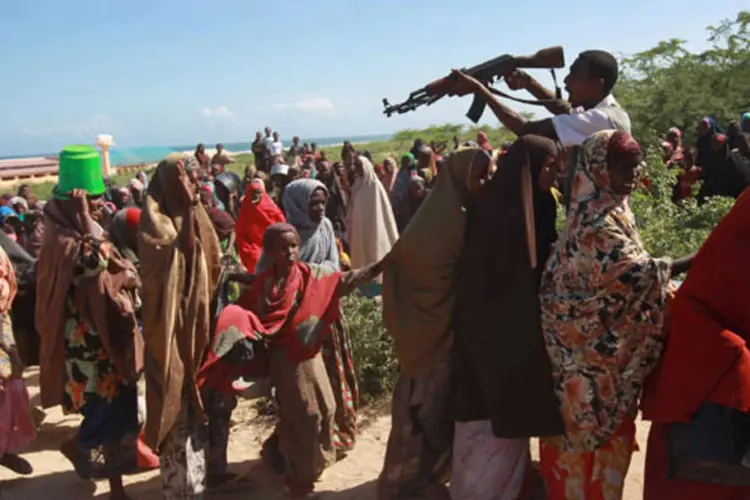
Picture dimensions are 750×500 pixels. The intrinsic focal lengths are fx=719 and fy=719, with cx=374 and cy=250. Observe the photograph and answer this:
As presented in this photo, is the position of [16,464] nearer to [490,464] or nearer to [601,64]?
[490,464]

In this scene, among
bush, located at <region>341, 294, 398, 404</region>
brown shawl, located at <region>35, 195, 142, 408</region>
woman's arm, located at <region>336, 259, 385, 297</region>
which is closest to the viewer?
woman's arm, located at <region>336, 259, 385, 297</region>

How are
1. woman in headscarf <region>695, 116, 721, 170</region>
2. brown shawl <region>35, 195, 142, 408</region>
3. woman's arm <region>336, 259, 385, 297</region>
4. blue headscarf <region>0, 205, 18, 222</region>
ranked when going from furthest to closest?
1. woman in headscarf <region>695, 116, 721, 170</region>
2. blue headscarf <region>0, 205, 18, 222</region>
3. brown shawl <region>35, 195, 142, 408</region>
4. woman's arm <region>336, 259, 385, 297</region>

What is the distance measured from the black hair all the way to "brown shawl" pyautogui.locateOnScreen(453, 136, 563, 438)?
2.36 ft

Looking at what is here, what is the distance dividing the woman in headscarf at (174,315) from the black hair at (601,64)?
2.35 metres

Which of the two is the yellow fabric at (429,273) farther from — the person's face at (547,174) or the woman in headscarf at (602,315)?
the woman in headscarf at (602,315)

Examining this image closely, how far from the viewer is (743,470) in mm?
2916

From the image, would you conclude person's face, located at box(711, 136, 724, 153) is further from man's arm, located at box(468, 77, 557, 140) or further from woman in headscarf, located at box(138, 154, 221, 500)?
woman in headscarf, located at box(138, 154, 221, 500)

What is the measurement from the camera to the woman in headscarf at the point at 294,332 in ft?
14.2

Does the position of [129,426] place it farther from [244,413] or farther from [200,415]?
[244,413]

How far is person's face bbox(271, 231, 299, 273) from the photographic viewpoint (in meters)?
4.30

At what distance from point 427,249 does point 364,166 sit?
539 centimetres

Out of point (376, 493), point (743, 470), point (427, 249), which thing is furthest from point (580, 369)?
point (376, 493)

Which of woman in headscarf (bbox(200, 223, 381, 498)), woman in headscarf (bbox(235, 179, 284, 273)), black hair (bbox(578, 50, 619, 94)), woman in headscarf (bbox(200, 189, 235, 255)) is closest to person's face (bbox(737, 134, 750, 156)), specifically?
woman in headscarf (bbox(235, 179, 284, 273))

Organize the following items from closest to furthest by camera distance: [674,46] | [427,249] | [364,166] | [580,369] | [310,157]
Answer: [580,369] → [427,249] → [364,166] → [310,157] → [674,46]
